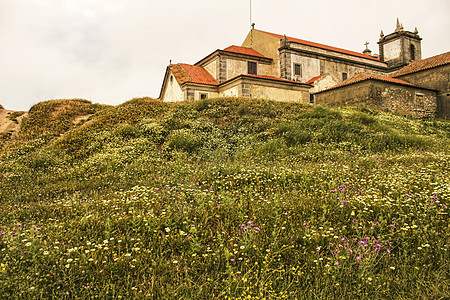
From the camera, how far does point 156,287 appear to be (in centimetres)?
312

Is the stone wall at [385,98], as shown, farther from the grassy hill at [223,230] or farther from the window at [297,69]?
the grassy hill at [223,230]

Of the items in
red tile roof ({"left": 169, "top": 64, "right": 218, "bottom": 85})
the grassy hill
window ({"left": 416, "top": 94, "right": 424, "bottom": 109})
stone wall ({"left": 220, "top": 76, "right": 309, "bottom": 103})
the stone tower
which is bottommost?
the grassy hill

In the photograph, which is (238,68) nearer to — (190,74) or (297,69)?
(190,74)

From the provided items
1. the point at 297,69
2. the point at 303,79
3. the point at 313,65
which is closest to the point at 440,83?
the point at 313,65

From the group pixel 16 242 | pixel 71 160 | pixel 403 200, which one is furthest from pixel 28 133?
pixel 403 200

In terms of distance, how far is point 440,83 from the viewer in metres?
27.2

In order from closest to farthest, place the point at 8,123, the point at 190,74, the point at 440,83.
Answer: the point at 8,123, the point at 440,83, the point at 190,74

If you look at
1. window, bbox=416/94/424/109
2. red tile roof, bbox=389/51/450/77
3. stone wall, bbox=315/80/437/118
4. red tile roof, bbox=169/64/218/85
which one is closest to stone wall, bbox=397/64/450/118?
red tile roof, bbox=389/51/450/77

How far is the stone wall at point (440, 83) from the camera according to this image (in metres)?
26.8

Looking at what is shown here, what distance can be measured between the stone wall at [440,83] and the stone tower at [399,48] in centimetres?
1200

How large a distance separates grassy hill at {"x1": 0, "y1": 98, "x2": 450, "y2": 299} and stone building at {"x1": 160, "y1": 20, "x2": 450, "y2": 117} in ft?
53.2

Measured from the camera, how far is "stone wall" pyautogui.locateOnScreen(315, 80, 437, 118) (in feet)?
76.6

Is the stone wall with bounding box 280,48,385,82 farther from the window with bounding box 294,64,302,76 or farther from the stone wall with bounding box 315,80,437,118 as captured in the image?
the stone wall with bounding box 315,80,437,118

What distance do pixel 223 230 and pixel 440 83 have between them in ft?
103
